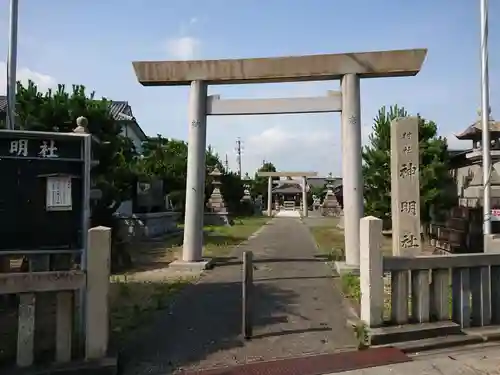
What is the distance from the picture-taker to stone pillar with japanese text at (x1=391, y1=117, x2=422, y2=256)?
26.8 feet

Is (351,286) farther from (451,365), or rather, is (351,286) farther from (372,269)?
(451,365)

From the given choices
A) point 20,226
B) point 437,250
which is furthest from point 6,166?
point 437,250

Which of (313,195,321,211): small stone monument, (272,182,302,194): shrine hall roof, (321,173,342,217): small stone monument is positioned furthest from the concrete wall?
(272,182,302,194): shrine hall roof

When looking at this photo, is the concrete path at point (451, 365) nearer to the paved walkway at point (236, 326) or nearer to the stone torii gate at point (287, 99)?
the paved walkway at point (236, 326)

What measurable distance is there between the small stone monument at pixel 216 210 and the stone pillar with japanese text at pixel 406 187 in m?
21.5

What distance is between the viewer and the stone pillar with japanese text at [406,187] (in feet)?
26.8

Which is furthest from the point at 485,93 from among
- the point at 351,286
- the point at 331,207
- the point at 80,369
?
the point at 331,207

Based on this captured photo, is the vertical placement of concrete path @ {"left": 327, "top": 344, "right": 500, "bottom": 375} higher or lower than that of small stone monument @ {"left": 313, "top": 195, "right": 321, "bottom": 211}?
lower

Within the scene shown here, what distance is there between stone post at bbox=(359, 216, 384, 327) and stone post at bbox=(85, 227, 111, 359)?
303cm

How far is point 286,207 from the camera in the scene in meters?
71.9

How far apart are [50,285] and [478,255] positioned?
17.4ft

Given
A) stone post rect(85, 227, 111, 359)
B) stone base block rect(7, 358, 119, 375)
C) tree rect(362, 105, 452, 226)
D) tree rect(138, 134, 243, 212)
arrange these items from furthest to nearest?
tree rect(138, 134, 243, 212) < tree rect(362, 105, 452, 226) < stone post rect(85, 227, 111, 359) < stone base block rect(7, 358, 119, 375)

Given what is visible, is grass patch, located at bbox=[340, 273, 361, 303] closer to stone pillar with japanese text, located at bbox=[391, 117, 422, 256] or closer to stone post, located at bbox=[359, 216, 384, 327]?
stone pillar with japanese text, located at bbox=[391, 117, 422, 256]

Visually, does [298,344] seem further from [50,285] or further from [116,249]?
[116,249]
